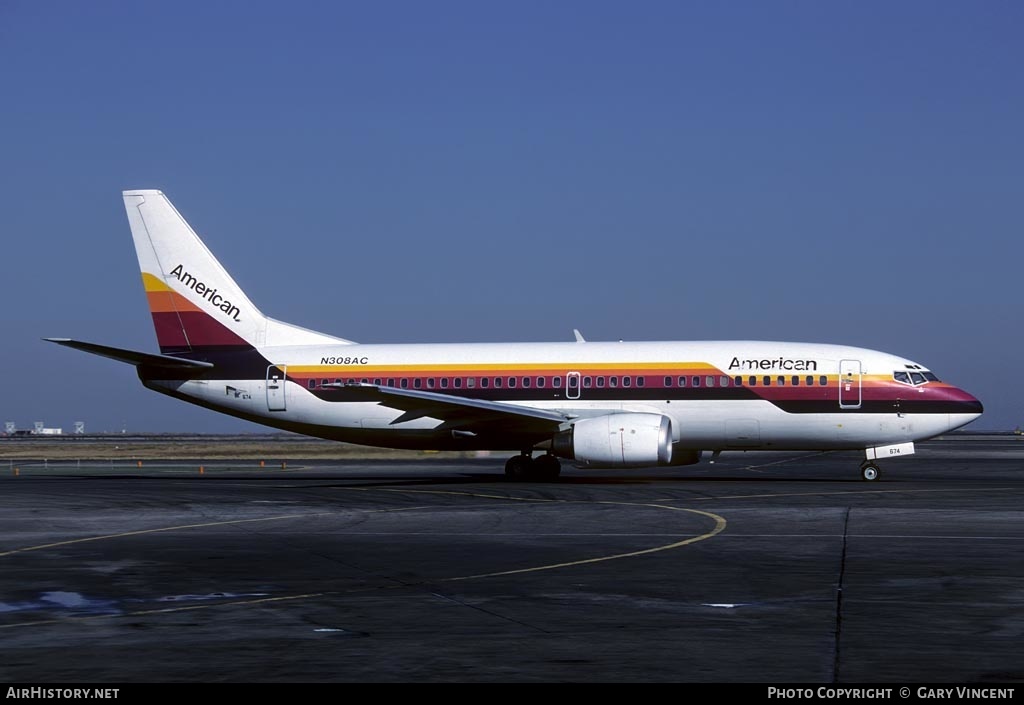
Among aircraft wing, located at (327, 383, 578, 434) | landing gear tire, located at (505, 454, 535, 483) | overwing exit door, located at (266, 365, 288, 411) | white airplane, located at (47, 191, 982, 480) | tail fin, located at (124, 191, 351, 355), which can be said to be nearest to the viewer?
aircraft wing, located at (327, 383, 578, 434)

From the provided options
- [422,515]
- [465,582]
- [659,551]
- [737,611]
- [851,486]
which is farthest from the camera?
[851,486]

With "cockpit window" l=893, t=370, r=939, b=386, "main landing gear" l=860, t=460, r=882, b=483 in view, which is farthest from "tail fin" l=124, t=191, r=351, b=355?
"cockpit window" l=893, t=370, r=939, b=386

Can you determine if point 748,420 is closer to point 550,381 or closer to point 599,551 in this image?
point 550,381

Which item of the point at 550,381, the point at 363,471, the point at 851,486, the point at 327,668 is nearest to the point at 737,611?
the point at 327,668

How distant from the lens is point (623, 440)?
34.7 m

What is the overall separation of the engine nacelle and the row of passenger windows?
6.54 ft

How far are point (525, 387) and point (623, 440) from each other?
4926 mm

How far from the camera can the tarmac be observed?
995 cm

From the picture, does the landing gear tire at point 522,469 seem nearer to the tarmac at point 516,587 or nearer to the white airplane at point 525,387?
the white airplane at point 525,387

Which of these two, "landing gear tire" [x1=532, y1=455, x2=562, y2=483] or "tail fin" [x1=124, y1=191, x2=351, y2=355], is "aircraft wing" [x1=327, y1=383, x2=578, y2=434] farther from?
"tail fin" [x1=124, y1=191, x2=351, y2=355]

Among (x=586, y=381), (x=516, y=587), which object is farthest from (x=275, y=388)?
(x=516, y=587)

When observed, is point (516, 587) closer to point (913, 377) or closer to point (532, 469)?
point (532, 469)

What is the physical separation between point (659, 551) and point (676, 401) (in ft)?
61.2

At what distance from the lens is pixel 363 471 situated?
46.4 meters
